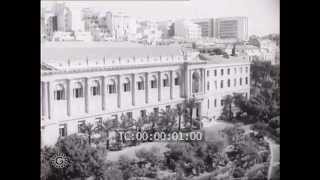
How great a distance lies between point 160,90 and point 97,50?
0.44 meters

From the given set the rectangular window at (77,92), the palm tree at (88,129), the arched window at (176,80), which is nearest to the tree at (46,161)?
the palm tree at (88,129)

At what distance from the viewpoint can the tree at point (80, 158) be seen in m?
2.72

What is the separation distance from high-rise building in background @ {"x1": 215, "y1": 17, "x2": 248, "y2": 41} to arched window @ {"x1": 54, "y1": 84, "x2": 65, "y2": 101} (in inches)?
38.0

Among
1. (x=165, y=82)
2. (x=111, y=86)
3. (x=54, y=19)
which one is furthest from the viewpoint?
(x=165, y=82)

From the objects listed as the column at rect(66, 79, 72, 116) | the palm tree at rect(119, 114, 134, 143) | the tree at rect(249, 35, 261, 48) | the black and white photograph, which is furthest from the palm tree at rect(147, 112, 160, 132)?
the tree at rect(249, 35, 261, 48)

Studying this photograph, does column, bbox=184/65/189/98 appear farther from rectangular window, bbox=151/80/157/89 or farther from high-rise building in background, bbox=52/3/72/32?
high-rise building in background, bbox=52/3/72/32

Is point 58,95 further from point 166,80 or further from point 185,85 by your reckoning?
point 185,85

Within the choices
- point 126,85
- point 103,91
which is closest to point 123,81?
point 126,85

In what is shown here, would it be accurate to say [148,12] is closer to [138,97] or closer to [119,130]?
[138,97]

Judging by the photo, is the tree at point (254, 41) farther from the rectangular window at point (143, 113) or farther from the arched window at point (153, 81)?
the rectangular window at point (143, 113)

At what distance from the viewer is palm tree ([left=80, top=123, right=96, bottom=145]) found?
9.03 feet

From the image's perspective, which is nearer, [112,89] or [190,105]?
[112,89]

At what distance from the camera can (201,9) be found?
9.52ft
